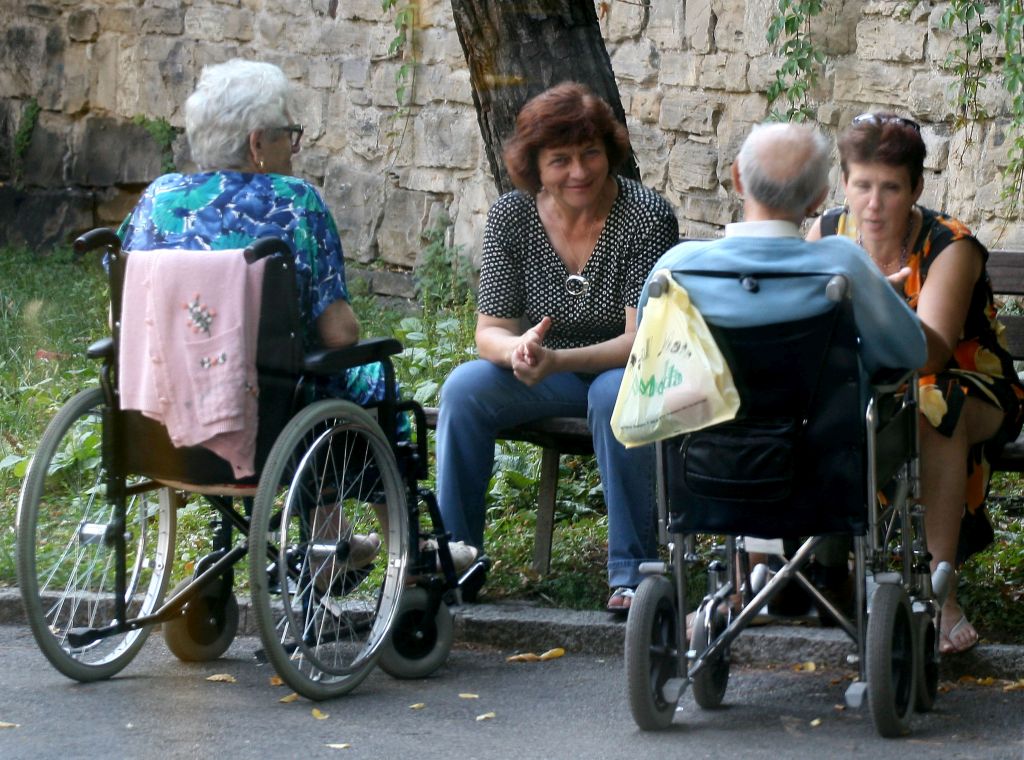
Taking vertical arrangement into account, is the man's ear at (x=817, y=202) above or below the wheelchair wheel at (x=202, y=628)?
above

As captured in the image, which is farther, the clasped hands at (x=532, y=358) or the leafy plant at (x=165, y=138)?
the leafy plant at (x=165, y=138)

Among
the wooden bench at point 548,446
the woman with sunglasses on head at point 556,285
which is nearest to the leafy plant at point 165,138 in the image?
the wooden bench at point 548,446

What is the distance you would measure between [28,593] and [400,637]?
3.08ft

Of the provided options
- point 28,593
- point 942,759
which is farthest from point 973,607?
point 28,593

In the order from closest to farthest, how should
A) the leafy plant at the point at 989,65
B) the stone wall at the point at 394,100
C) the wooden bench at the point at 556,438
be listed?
the wooden bench at the point at 556,438 → the leafy plant at the point at 989,65 → the stone wall at the point at 394,100

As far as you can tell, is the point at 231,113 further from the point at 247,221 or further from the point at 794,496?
the point at 794,496

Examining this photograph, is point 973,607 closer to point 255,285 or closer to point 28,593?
point 255,285

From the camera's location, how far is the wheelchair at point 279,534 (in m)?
3.97

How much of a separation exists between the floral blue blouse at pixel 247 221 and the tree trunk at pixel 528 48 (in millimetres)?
1559

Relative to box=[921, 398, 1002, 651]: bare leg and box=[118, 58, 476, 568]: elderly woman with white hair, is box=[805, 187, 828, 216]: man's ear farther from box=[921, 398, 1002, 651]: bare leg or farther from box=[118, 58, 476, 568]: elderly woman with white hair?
box=[118, 58, 476, 568]: elderly woman with white hair


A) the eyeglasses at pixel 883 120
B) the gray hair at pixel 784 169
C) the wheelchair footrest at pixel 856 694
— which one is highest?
the eyeglasses at pixel 883 120

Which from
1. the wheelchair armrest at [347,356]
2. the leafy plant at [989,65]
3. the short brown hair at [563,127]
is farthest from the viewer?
the leafy plant at [989,65]

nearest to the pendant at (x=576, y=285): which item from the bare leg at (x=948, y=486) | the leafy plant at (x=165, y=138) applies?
the bare leg at (x=948, y=486)

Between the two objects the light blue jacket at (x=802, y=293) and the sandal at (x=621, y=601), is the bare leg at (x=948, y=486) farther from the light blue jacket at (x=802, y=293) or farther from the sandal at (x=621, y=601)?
the sandal at (x=621, y=601)
